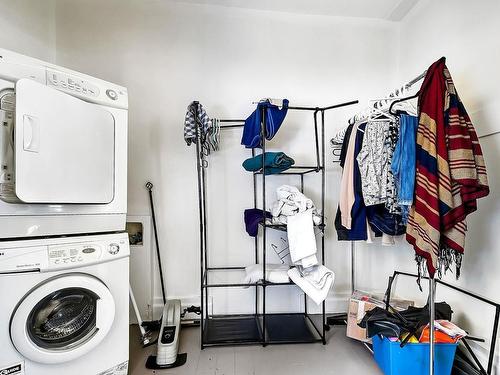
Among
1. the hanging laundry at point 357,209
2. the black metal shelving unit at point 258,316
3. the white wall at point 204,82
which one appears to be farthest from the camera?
the white wall at point 204,82

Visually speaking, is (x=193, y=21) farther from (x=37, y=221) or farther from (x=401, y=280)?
(x=401, y=280)

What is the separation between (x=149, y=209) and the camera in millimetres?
2211

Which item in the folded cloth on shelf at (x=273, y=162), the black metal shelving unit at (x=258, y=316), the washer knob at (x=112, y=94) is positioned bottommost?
the black metal shelving unit at (x=258, y=316)

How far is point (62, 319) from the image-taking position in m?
1.34

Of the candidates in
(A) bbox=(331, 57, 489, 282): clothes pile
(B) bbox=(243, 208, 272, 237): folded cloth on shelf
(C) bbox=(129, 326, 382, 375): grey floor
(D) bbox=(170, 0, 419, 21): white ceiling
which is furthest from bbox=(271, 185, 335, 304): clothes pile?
(D) bbox=(170, 0, 419, 21): white ceiling

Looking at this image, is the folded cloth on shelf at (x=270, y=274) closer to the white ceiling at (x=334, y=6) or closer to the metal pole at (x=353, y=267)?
the metal pole at (x=353, y=267)

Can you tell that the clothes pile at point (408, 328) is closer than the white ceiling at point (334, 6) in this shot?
Yes

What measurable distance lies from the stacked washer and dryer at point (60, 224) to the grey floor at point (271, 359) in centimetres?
40

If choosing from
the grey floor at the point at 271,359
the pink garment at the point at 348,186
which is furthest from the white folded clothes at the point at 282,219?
the grey floor at the point at 271,359

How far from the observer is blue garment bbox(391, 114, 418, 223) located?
124 cm

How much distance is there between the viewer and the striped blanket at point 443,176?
1.13 metres

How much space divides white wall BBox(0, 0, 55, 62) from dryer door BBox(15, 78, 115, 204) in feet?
3.19

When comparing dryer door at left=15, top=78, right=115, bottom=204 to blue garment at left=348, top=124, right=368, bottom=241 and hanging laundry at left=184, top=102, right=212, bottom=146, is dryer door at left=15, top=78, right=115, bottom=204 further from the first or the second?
blue garment at left=348, top=124, right=368, bottom=241

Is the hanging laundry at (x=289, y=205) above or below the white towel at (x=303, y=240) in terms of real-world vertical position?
above
